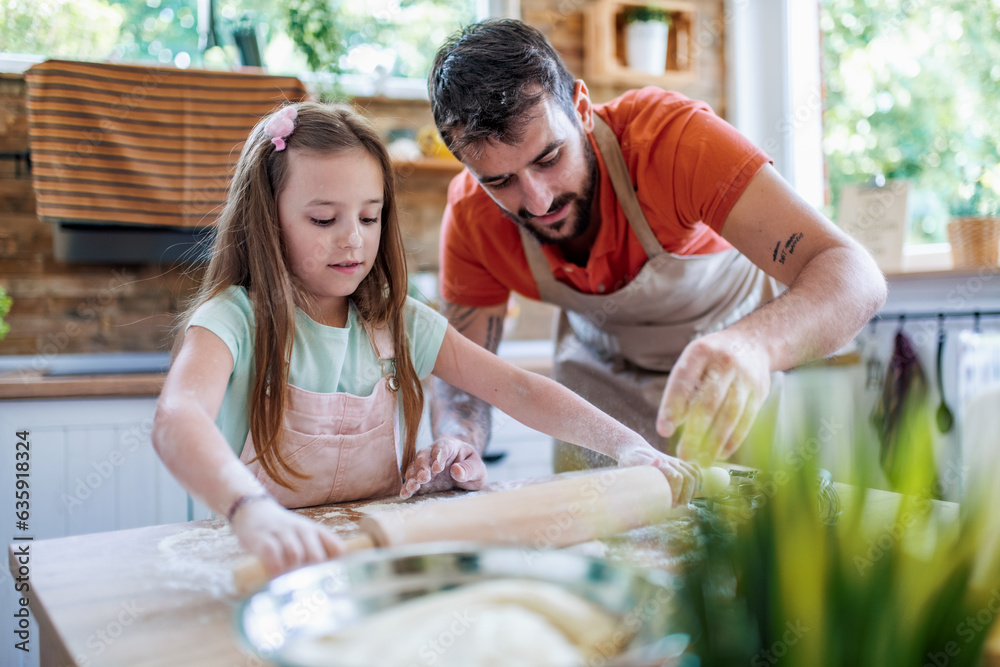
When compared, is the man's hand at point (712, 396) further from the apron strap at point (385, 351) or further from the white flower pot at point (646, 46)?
the white flower pot at point (646, 46)

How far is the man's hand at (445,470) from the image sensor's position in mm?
1019

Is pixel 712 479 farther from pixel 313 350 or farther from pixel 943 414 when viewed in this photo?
pixel 943 414

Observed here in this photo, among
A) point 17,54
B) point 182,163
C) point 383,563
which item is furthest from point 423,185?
point 383,563

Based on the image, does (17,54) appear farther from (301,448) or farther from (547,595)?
(547,595)

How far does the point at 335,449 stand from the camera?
3.57ft

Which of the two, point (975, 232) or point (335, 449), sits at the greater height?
point (975, 232)

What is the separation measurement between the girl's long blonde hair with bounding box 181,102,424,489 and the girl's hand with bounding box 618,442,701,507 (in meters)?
0.39

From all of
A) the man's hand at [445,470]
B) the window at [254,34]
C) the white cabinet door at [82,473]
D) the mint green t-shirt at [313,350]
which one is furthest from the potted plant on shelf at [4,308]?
the man's hand at [445,470]

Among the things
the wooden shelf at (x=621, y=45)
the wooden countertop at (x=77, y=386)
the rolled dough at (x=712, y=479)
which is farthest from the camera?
the wooden shelf at (x=621, y=45)

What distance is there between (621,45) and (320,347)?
2155 millimetres

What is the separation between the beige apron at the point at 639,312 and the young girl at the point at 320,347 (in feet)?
1.17

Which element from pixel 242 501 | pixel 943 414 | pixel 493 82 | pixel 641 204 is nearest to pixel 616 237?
pixel 641 204

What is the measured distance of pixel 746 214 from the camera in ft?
3.91

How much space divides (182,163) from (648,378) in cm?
145
